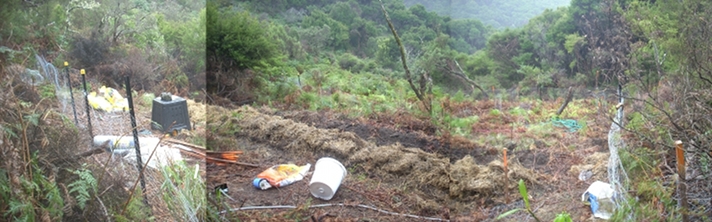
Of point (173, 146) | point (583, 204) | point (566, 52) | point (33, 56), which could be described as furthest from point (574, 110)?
point (33, 56)

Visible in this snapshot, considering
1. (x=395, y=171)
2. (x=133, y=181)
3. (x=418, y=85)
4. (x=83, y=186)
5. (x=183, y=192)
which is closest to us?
(x=83, y=186)

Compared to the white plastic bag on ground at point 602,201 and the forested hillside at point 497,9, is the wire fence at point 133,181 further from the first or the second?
the forested hillside at point 497,9

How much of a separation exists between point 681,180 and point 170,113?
2.21 meters

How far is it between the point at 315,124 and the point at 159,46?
4.78 feet

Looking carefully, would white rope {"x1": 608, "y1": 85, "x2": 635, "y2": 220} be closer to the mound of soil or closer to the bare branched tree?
the mound of soil

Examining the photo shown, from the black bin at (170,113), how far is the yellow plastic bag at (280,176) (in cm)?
54

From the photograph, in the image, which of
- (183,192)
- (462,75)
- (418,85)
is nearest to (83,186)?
(183,192)

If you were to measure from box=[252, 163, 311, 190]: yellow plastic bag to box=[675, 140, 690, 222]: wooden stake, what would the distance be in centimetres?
151

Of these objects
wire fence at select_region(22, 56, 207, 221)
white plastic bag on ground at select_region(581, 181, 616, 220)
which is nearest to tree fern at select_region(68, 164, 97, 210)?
wire fence at select_region(22, 56, 207, 221)

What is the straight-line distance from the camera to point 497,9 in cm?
507

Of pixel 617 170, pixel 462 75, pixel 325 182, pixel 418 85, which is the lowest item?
pixel 462 75

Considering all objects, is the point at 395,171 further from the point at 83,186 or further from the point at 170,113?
the point at 83,186

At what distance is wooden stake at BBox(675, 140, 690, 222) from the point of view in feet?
5.30

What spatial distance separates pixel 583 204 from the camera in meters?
2.21
